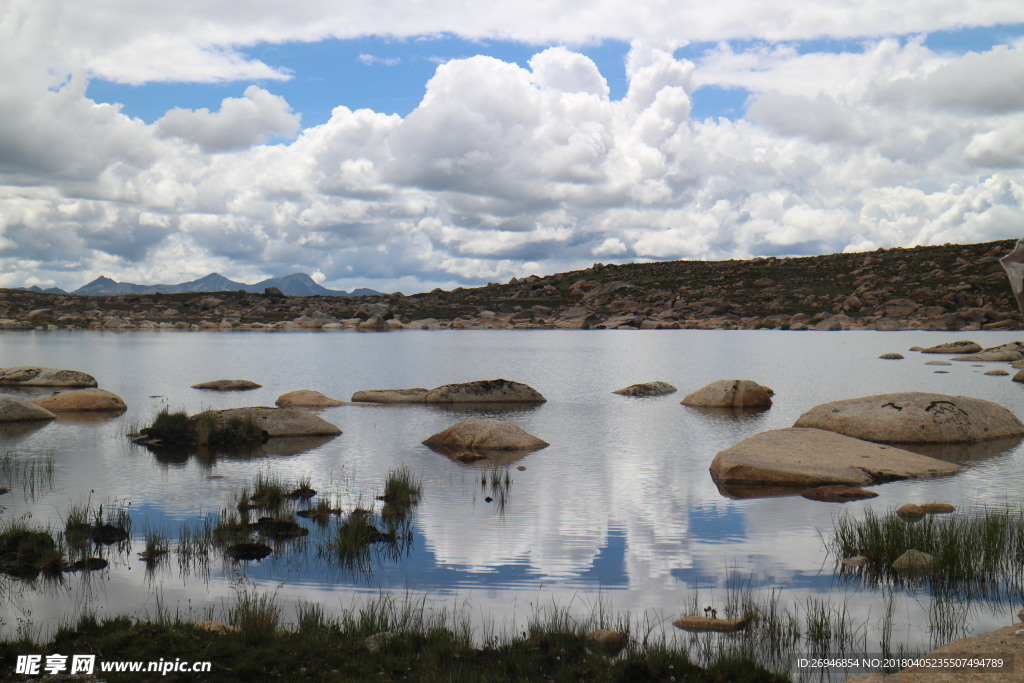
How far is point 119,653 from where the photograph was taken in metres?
7.01

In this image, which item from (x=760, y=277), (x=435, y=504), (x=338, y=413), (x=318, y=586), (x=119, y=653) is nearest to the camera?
(x=119, y=653)

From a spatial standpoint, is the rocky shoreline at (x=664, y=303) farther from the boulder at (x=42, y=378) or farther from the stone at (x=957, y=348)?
the boulder at (x=42, y=378)

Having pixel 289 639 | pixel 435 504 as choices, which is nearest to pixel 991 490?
pixel 435 504

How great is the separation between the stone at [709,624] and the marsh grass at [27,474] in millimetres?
11250

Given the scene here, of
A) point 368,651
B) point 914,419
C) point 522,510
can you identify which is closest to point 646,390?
point 914,419

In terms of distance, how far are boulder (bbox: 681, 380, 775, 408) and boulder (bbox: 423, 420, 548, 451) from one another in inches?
407

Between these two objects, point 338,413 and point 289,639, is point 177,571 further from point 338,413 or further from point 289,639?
point 338,413

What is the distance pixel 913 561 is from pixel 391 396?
22.2 metres

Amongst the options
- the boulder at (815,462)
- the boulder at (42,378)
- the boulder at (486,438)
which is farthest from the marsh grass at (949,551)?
the boulder at (42,378)

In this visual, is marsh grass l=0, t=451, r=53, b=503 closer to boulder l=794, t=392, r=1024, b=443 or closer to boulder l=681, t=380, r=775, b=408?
boulder l=794, t=392, r=1024, b=443

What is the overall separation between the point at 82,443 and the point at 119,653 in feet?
47.5

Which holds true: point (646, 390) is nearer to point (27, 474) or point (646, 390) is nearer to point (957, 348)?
point (27, 474)

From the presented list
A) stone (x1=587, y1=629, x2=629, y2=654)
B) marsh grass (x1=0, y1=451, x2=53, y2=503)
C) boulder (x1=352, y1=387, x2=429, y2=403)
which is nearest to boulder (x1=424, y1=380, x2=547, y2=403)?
boulder (x1=352, y1=387, x2=429, y2=403)

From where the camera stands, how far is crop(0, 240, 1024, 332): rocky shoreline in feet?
332
